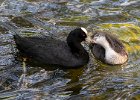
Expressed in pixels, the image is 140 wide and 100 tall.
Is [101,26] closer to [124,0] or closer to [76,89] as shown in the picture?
[124,0]

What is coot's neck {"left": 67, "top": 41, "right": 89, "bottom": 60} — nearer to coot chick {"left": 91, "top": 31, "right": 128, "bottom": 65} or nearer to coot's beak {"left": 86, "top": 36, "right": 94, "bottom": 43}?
coot's beak {"left": 86, "top": 36, "right": 94, "bottom": 43}

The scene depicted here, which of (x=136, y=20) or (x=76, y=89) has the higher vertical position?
(x=136, y=20)

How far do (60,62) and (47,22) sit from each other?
2.58m

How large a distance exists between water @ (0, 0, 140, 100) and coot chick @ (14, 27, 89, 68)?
0.56 ft

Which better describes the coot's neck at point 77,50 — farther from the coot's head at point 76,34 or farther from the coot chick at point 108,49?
the coot chick at point 108,49

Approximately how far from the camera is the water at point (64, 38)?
29.4 feet

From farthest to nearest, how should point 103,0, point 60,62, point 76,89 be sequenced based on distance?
point 103,0
point 60,62
point 76,89

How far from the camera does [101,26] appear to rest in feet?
39.7

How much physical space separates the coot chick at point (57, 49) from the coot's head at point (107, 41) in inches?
18.5

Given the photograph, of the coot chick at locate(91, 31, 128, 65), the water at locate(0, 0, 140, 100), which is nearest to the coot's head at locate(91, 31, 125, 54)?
the coot chick at locate(91, 31, 128, 65)

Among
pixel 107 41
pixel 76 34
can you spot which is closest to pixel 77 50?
pixel 76 34

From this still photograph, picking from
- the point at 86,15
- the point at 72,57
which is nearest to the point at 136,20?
the point at 86,15

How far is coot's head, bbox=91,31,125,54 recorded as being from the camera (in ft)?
34.8

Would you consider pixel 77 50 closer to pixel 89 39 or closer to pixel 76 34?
pixel 76 34
